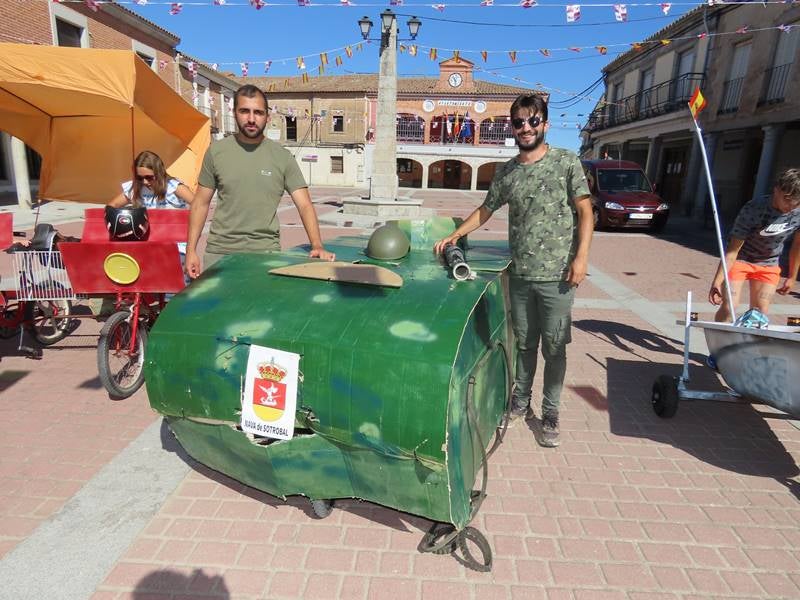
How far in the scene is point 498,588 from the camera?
210 centimetres

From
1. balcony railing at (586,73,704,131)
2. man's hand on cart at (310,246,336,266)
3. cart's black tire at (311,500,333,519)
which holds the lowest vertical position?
cart's black tire at (311,500,333,519)

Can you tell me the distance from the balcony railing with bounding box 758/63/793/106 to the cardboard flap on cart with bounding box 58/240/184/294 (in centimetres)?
1786

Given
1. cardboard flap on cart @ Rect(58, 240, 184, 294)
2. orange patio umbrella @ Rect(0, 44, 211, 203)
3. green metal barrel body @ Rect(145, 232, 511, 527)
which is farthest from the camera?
orange patio umbrella @ Rect(0, 44, 211, 203)

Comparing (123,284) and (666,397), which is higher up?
(123,284)

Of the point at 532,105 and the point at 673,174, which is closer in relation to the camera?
the point at 532,105

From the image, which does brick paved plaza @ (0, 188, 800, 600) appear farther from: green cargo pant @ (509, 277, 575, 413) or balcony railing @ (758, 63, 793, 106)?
balcony railing @ (758, 63, 793, 106)

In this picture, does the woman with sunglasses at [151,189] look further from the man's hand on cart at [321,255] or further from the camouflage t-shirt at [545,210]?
the camouflage t-shirt at [545,210]

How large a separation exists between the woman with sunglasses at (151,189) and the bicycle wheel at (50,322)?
1.17 metres

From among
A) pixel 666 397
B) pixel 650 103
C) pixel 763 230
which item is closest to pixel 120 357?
pixel 666 397

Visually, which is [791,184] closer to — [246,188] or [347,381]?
[347,381]

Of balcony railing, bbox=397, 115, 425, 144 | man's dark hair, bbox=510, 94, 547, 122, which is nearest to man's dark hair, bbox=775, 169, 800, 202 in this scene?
man's dark hair, bbox=510, 94, 547, 122

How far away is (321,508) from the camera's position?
2457 mm

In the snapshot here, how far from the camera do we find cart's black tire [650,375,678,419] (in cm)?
351

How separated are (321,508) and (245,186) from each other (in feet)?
6.53
